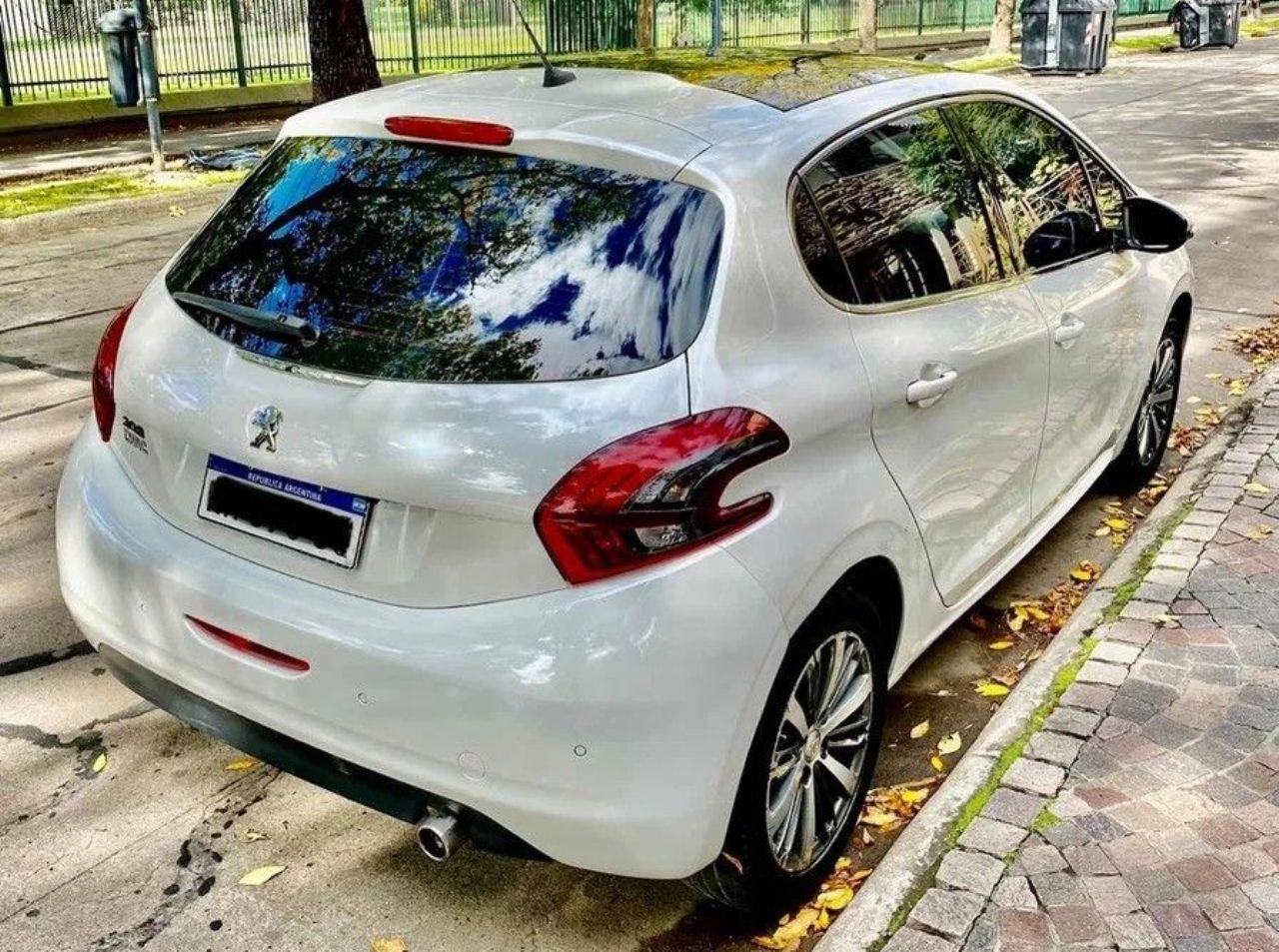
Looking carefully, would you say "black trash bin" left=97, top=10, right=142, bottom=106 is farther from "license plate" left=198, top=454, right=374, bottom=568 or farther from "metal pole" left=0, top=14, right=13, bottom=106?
"license plate" left=198, top=454, right=374, bottom=568

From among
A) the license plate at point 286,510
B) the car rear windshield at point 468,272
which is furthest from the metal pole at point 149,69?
the license plate at point 286,510

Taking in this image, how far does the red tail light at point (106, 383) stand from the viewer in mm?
3014

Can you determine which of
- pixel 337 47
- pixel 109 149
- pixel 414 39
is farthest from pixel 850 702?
pixel 414 39

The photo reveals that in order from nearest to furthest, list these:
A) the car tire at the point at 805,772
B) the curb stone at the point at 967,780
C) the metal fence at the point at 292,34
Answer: the car tire at the point at 805,772 → the curb stone at the point at 967,780 → the metal fence at the point at 292,34

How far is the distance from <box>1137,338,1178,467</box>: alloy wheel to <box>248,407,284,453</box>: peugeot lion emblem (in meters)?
3.66

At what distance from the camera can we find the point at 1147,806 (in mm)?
3131

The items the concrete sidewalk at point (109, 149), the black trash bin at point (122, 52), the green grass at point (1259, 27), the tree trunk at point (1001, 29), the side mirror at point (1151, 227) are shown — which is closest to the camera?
the side mirror at point (1151, 227)

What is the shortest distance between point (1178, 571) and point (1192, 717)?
3.28 feet

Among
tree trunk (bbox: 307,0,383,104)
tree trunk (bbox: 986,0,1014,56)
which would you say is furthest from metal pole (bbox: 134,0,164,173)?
tree trunk (bbox: 986,0,1014,56)

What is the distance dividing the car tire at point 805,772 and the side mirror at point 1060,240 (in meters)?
1.48

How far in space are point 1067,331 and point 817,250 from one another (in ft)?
4.37

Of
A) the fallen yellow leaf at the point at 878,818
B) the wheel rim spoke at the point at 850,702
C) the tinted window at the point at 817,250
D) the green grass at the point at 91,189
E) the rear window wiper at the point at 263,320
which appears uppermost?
the tinted window at the point at 817,250

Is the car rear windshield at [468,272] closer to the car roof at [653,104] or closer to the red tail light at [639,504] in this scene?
the car roof at [653,104]

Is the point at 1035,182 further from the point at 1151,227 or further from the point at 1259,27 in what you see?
the point at 1259,27
